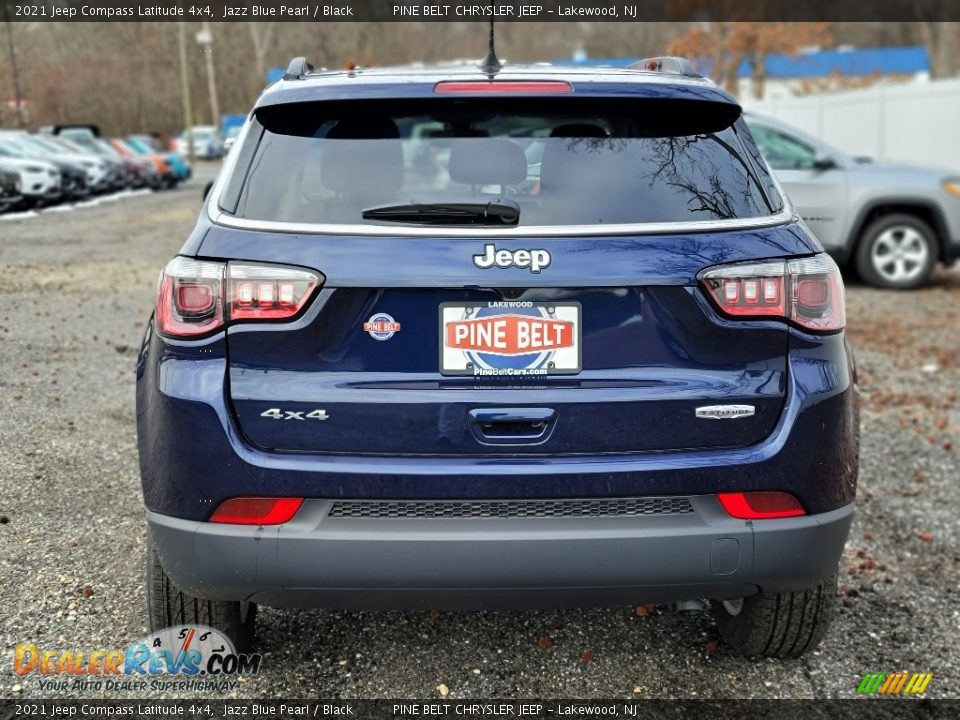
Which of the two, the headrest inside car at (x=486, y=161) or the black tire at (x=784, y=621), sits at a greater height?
the headrest inside car at (x=486, y=161)

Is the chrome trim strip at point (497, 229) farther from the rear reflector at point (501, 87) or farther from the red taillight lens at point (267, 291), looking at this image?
the rear reflector at point (501, 87)

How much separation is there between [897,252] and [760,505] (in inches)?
374

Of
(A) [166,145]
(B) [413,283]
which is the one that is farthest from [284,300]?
(A) [166,145]

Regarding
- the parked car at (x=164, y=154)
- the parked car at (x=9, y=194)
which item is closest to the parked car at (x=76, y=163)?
the parked car at (x=164, y=154)

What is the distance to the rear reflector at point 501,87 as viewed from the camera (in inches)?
103

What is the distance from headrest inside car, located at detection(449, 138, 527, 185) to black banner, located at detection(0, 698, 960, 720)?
1542 mm

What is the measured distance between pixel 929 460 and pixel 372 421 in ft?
13.3

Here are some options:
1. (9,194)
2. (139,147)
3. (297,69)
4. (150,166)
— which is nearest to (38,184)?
(9,194)

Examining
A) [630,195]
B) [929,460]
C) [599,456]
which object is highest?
[630,195]

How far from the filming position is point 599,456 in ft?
7.84

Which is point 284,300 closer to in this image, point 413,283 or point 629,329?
→ point 413,283

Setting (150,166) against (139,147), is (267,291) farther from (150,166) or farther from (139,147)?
(139,147)

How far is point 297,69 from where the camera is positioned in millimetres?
3049

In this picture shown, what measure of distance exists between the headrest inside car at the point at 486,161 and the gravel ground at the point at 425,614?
1.53 m
